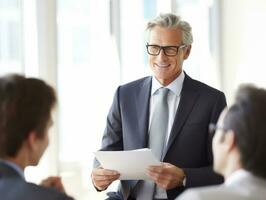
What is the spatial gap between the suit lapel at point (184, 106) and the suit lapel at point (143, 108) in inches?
5.6

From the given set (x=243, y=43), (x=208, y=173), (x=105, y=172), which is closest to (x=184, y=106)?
(x=208, y=173)

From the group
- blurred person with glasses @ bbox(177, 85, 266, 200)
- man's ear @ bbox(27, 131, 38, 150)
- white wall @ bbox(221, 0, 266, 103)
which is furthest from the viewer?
white wall @ bbox(221, 0, 266, 103)

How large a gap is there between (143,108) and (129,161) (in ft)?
1.34

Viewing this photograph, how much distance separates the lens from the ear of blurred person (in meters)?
1.59

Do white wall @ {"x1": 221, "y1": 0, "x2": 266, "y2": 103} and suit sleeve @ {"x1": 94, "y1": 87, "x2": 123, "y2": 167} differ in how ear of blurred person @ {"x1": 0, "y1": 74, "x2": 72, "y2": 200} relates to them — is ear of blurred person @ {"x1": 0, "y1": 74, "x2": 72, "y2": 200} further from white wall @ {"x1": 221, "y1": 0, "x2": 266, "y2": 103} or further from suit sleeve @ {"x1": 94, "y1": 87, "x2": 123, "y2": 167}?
white wall @ {"x1": 221, "y1": 0, "x2": 266, "y2": 103}

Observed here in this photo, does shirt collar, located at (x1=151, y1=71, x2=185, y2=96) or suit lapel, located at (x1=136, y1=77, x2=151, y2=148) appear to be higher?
shirt collar, located at (x1=151, y1=71, x2=185, y2=96)

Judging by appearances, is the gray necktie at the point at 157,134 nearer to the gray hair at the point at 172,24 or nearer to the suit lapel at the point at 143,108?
the suit lapel at the point at 143,108

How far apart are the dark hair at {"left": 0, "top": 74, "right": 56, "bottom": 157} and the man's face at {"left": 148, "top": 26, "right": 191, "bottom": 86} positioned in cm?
116

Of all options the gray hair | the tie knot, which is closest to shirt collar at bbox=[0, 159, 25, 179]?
the tie knot

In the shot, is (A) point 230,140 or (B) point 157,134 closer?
(A) point 230,140

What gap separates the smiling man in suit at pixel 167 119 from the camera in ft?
8.71

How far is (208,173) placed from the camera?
2.63 meters

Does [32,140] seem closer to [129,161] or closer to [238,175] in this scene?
[238,175]

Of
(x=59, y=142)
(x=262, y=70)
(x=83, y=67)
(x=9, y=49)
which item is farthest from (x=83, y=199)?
(x=262, y=70)
